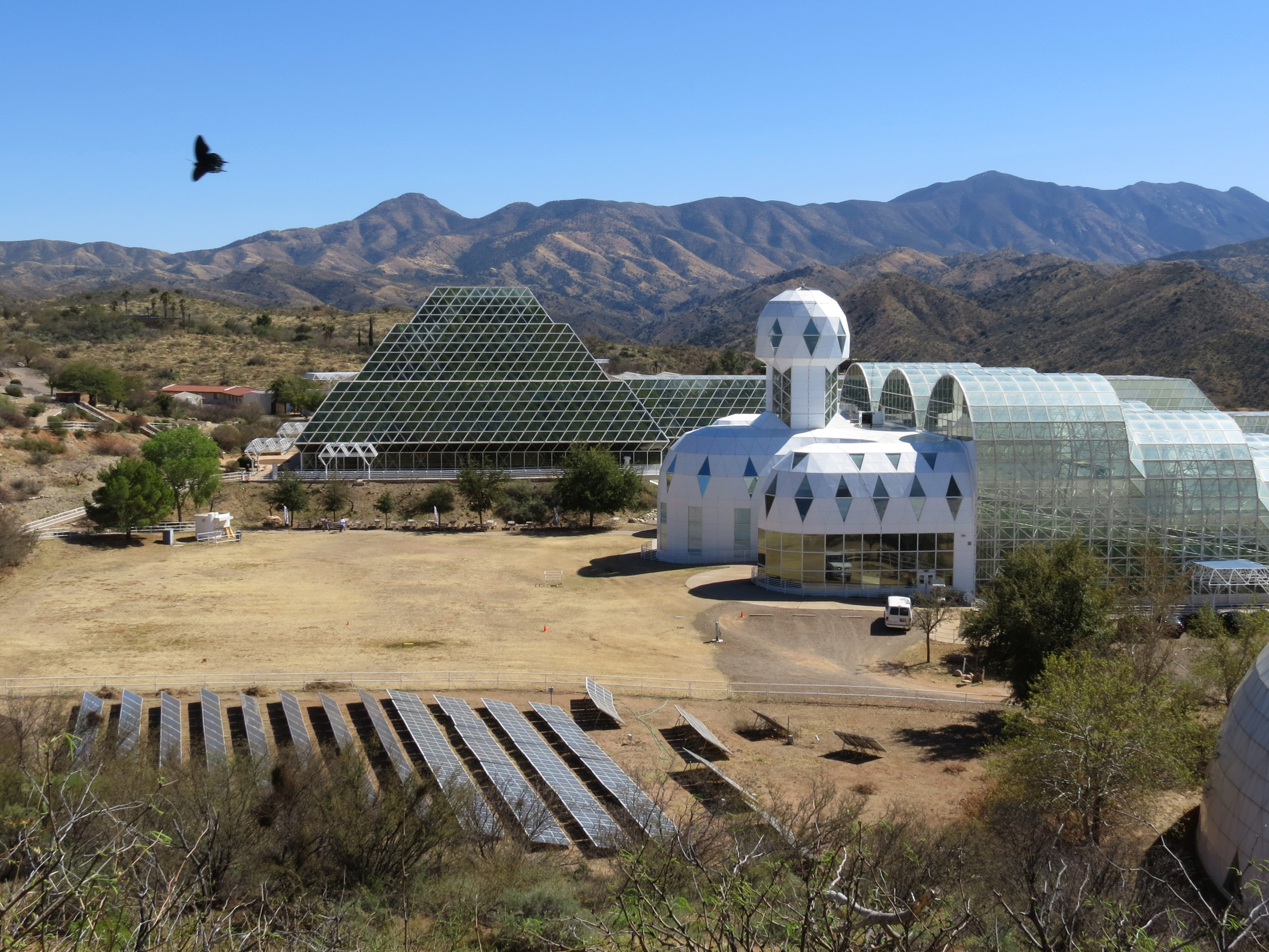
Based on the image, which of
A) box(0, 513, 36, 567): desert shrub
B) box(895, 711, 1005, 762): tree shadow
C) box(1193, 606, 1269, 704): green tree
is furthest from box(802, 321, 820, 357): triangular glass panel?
box(0, 513, 36, 567): desert shrub

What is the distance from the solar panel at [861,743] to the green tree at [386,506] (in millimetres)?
39093

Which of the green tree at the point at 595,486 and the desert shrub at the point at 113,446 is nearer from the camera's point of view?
the green tree at the point at 595,486

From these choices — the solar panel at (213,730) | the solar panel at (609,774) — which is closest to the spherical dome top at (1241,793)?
the solar panel at (609,774)

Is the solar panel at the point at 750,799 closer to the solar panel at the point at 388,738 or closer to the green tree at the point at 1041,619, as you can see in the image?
the solar panel at the point at 388,738

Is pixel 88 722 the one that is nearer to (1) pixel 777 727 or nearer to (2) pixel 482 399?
(1) pixel 777 727

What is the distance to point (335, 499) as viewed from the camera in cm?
6069

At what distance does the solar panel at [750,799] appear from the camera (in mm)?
17703

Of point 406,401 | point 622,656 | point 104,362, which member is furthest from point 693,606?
point 104,362

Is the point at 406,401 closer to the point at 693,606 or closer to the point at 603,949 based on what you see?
the point at 693,606

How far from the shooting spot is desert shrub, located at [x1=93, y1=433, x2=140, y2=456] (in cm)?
6488

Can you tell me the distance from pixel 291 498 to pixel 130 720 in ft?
121

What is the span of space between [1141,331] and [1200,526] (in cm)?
8556

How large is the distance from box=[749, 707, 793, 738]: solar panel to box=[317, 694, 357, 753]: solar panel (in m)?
9.81

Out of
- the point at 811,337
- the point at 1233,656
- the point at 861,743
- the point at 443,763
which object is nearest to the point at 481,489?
the point at 811,337
